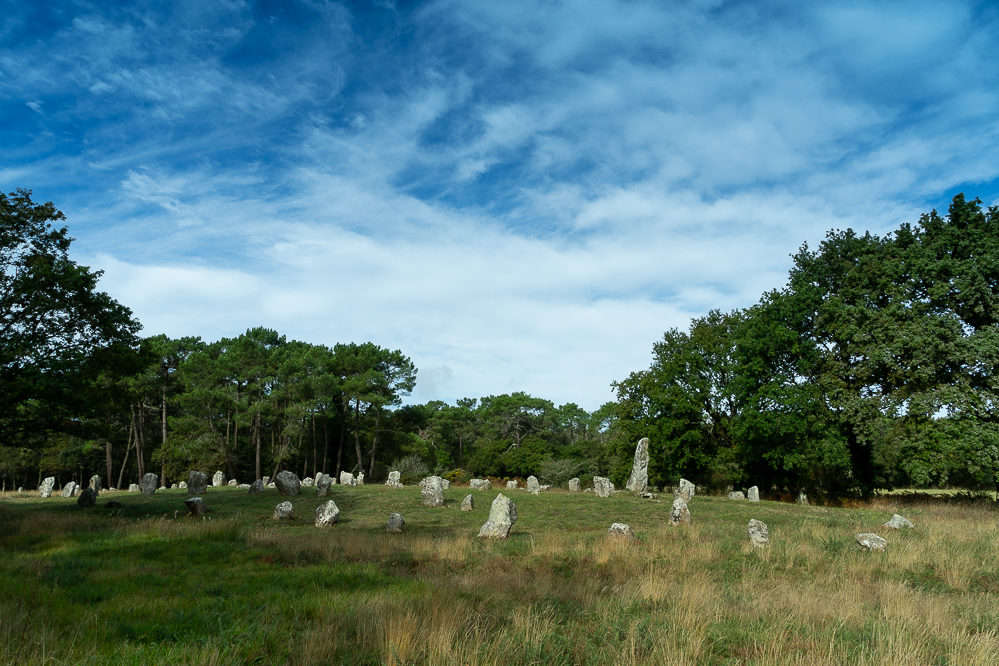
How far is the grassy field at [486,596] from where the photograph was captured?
17.8ft

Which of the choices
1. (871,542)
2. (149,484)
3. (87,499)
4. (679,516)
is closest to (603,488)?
(679,516)

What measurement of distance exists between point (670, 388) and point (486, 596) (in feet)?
104

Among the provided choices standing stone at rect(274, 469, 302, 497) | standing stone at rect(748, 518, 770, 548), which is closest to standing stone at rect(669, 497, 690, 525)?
standing stone at rect(748, 518, 770, 548)

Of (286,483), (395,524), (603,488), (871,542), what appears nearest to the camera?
(871,542)

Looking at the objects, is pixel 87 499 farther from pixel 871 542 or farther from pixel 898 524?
pixel 898 524

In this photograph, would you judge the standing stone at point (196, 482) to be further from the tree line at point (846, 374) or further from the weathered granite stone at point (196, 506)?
the tree line at point (846, 374)

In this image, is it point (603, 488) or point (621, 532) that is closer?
point (621, 532)

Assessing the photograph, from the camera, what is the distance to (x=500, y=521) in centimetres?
1522

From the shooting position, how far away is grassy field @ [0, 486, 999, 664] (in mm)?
5418

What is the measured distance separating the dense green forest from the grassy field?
7093 mm

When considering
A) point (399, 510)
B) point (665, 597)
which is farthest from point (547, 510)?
point (665, 597)

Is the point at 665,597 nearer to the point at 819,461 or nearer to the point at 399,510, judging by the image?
the point at 399,510

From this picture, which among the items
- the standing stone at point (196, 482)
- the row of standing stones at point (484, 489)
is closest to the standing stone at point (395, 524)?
the row of standing stones at point (484, 489)

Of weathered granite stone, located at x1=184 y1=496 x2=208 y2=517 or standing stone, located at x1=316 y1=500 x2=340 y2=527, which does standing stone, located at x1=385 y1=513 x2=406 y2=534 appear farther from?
weathered granite stone, located at x1=184 y1=496 x2=208 y2=517
